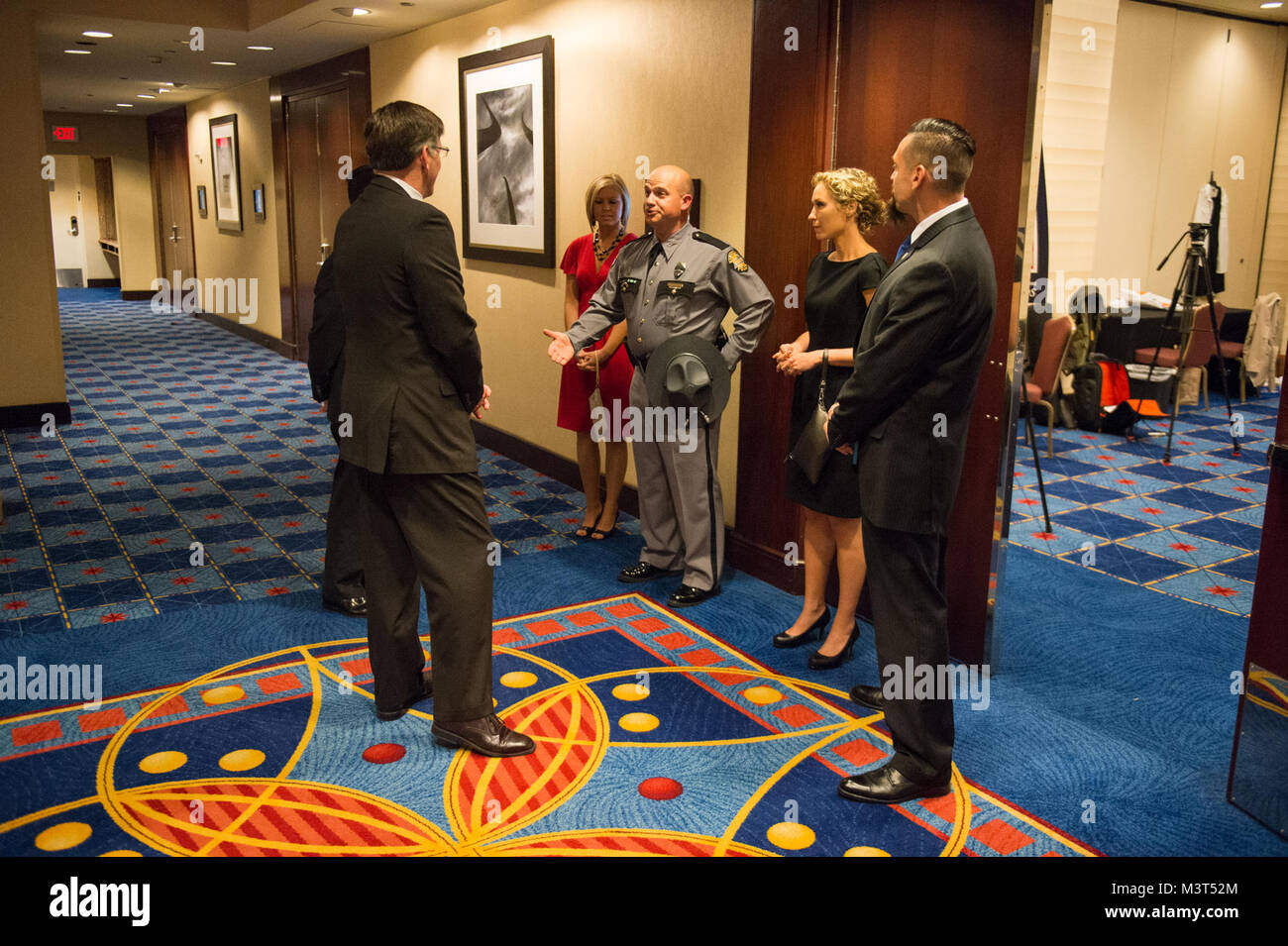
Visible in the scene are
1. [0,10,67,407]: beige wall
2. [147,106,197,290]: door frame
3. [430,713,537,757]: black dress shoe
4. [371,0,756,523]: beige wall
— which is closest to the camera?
[430,713,537,757]: black dress shoe

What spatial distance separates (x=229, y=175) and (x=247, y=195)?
2.74 ft

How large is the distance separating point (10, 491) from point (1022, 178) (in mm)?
5786

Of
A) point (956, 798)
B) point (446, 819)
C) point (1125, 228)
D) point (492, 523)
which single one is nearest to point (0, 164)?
point (492, 523)

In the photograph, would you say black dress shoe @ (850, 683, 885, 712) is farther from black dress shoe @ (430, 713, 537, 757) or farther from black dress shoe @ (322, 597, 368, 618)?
black dress shoe @ (322, 597, 368, 618)

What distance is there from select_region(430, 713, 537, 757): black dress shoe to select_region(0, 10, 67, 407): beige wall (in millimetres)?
6328

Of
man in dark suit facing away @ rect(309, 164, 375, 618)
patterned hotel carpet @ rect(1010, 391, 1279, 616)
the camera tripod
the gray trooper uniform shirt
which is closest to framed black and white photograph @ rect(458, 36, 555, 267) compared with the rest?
the gray trooper uniform shirt

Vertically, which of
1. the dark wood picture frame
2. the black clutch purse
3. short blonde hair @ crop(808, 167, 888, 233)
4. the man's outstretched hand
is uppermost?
the dark wood picture frame

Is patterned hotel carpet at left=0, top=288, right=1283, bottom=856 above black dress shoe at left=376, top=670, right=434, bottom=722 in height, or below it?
below

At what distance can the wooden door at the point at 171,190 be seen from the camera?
16.0 m

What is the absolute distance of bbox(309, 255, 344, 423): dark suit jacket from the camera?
12.2 ft

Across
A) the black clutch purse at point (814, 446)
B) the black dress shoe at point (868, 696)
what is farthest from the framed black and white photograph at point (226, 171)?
the black dress shoe at point (868, 696)

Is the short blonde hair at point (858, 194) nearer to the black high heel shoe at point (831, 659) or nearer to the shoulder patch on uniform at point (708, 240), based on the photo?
the shoulder patch on uniform at point (708, 240)

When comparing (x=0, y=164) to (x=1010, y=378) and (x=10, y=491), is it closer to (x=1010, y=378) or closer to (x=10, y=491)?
(x=10, y=491)

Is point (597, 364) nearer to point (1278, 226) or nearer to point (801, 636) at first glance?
point (801, 636)
